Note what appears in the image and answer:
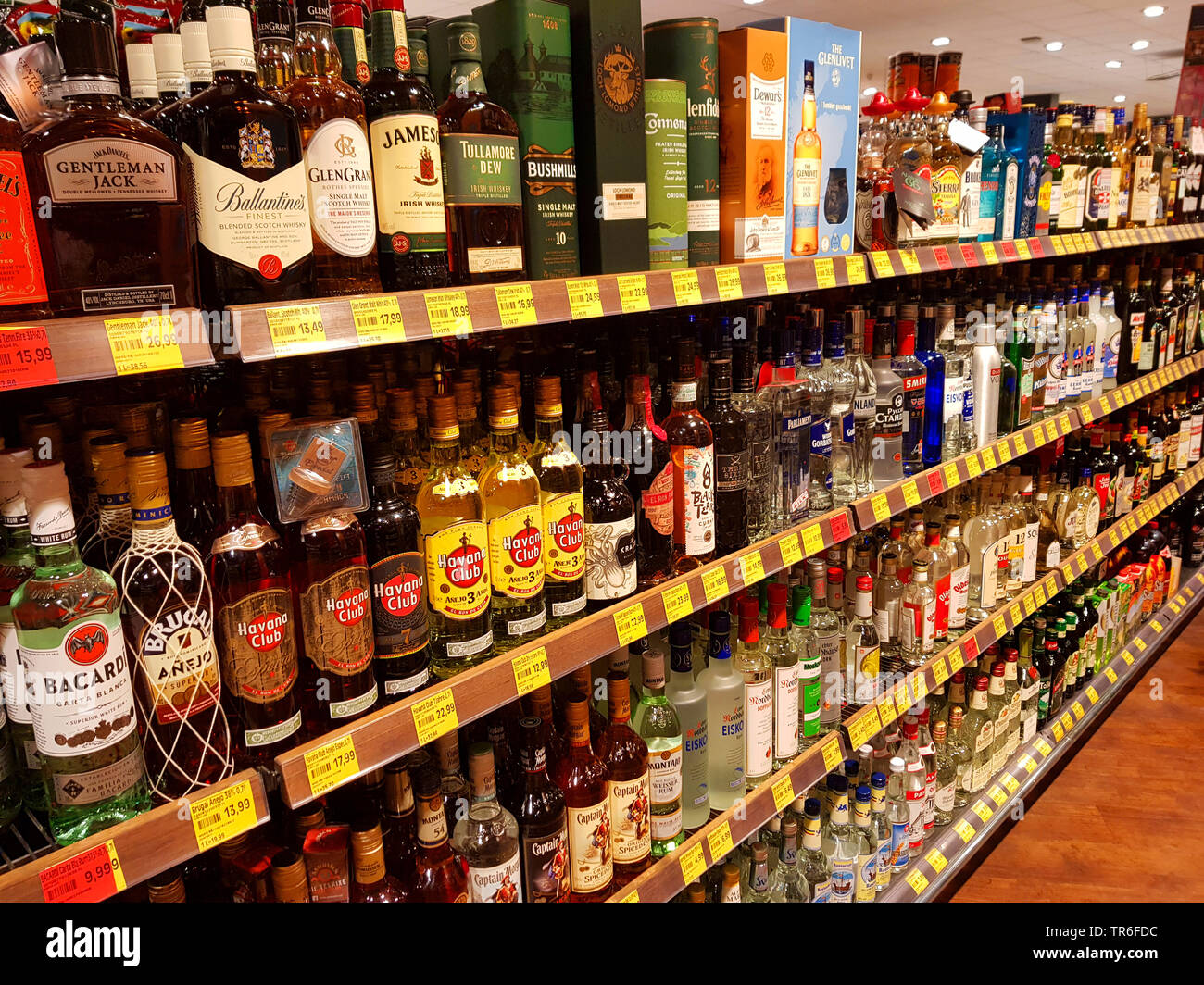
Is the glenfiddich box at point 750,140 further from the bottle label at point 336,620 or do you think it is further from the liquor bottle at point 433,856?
the liquor bottle at point 433,856

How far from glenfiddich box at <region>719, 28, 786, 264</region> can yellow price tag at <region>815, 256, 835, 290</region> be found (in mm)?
118

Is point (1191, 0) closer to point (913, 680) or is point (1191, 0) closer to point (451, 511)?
point (913, 680)

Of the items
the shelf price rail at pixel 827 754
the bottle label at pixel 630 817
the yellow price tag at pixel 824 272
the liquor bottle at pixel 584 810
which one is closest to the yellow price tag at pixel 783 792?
the shelf price rail at pixel 827 754

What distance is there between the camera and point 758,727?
1771mm

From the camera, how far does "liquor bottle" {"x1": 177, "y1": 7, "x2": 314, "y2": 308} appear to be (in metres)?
0.93

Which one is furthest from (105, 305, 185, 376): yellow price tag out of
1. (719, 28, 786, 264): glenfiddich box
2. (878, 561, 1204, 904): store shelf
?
(878, 561, 1204, 904): store shelf

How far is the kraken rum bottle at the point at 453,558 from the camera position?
4.01 feet

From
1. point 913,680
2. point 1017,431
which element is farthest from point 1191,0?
point 913,680

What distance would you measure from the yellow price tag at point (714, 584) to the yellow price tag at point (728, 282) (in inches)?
19.7

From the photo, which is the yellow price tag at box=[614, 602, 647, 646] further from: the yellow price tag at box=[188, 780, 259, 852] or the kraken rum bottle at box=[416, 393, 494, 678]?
the yellow price tag at box=[188, 780, 259, 852]

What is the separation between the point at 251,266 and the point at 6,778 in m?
0.66

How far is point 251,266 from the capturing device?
0.97 m
